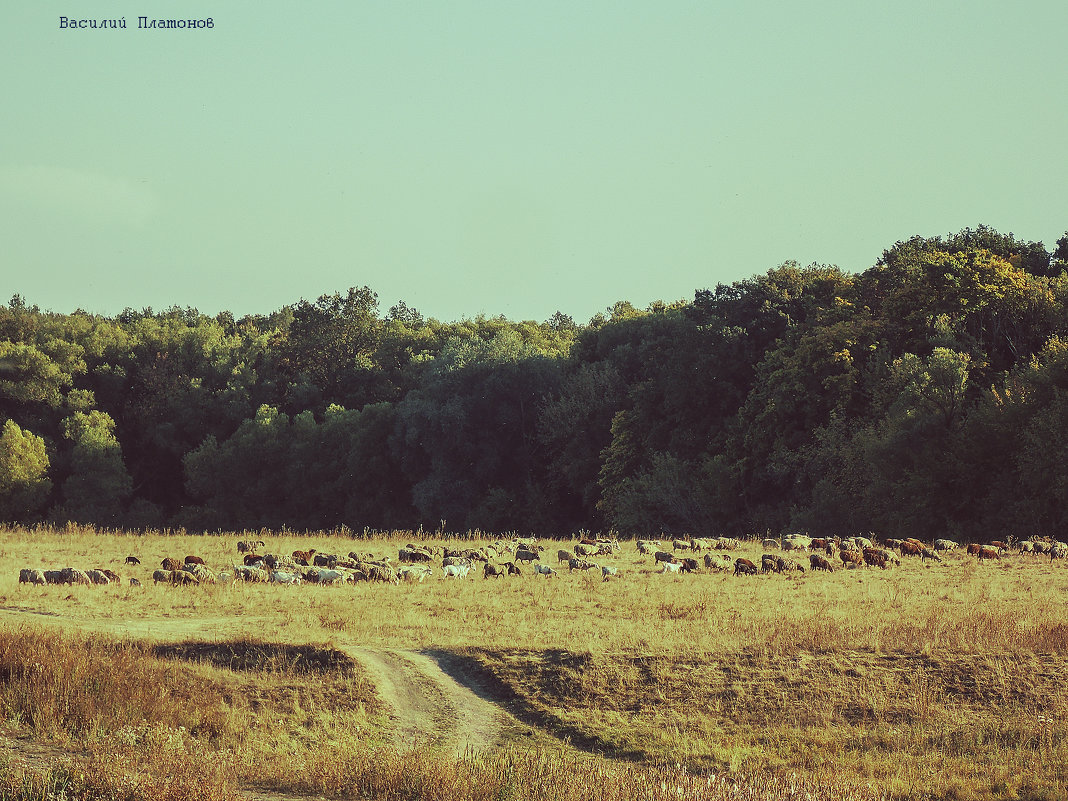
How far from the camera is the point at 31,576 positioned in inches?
1138

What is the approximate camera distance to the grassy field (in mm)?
13336

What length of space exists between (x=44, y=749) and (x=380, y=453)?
57.7 meters

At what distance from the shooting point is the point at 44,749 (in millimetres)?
14883

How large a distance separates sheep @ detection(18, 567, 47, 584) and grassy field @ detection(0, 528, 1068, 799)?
5.06ft

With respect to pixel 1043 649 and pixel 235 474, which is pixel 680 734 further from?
pixel 235 474

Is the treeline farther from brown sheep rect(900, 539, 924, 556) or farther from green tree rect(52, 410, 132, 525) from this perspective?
brown sheep rect(900, 539, 924, 556)

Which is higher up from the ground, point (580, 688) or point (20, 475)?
point (20, 475)

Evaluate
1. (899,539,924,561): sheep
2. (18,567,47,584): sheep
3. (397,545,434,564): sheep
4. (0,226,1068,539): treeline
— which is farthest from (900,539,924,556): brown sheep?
(18,567,47,584): sheep

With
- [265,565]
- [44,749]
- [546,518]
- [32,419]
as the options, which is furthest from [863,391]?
[32,419]

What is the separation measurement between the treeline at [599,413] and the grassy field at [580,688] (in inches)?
690

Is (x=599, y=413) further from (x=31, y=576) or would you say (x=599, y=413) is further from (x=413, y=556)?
(x=31, y=576)

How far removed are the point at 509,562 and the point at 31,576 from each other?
14203 mm

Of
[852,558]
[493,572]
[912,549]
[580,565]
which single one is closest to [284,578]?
[493,572]

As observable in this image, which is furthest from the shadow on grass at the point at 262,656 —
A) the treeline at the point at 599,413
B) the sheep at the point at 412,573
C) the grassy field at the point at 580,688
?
the treeline at the point at 599,413
